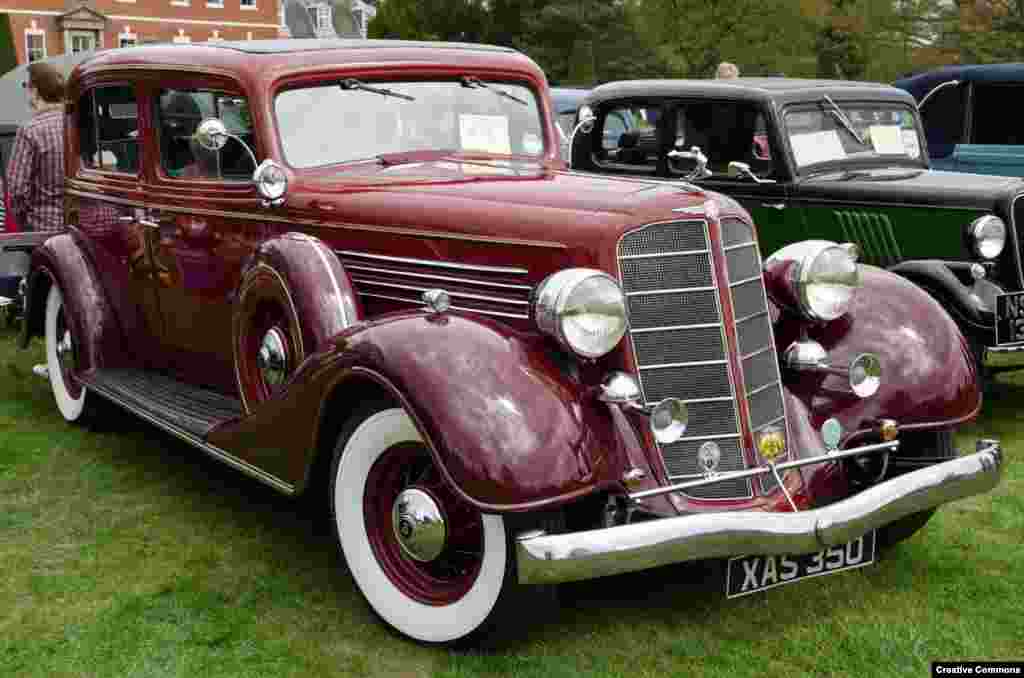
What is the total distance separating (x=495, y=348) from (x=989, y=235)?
376 cm

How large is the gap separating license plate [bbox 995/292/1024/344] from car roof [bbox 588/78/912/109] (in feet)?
Result: 5.79

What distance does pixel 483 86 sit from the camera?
16.1 feet

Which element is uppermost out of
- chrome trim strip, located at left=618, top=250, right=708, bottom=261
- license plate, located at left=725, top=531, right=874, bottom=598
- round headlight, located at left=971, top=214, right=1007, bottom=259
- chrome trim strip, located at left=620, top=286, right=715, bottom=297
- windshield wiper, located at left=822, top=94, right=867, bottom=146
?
windshield wiper, located at left=822, top=94, right=867, bottom=146

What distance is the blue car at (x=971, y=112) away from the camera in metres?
8.97

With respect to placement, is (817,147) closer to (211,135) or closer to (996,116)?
(996,116)

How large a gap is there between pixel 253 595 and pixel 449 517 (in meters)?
0.94

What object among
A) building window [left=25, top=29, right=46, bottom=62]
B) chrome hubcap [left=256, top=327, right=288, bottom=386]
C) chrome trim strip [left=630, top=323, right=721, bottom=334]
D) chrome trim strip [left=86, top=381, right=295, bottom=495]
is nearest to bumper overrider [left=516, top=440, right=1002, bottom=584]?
chrome trim strip [left=630, top=323, right=721, bottom=334]

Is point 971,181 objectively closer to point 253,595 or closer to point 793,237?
point 793,237

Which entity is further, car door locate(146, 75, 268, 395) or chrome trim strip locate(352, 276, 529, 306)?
car door locate(146, 75, 268, 395)

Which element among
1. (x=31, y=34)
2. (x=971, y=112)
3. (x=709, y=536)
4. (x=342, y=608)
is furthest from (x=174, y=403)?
(x=31, y=34)

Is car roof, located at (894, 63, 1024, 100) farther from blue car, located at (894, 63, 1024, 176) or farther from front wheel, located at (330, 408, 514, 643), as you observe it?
front wheel, located at (330, 408, 514, 643)

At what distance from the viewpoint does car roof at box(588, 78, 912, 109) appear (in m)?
6.73

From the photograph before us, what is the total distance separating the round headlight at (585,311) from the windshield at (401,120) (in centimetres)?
151

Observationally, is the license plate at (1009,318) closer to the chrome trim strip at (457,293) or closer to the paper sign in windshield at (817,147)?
the paper sign in windshield at (817,147)
